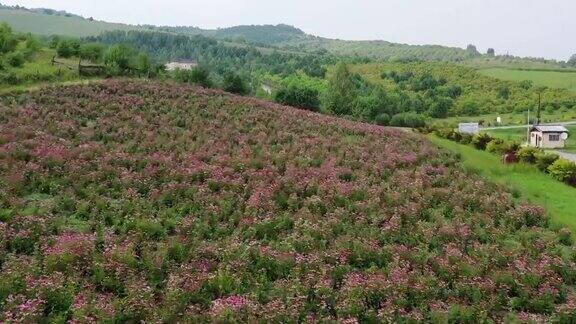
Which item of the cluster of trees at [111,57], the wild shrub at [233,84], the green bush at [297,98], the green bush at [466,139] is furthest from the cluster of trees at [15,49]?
the green bush at [466,139]

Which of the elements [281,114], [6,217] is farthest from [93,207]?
[281,114]

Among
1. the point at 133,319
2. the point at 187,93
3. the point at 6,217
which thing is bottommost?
the point at 133,319

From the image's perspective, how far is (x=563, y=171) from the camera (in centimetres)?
3512

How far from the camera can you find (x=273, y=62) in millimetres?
169375

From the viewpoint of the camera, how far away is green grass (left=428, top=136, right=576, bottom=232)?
81.1 ft

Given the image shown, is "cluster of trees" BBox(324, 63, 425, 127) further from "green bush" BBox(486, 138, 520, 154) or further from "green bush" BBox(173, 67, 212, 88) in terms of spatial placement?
"green bush" BBox(486, 138, 520, 154)

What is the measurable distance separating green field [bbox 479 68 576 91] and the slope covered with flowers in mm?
113023

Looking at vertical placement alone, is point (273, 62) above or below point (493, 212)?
above

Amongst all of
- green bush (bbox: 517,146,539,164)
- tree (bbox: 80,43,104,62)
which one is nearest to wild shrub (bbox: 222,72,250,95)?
tree (bbox: 80,43,104,62)

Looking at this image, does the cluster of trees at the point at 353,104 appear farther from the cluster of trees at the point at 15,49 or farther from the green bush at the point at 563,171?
the cluster of trees at the point at 15,49

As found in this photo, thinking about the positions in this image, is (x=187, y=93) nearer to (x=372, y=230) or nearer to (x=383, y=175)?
(x=383, y=175)

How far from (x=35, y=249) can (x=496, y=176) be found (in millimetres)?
26392

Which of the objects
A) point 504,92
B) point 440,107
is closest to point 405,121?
point 440,107

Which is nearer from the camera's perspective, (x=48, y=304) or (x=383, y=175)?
(x=48, y=304)
